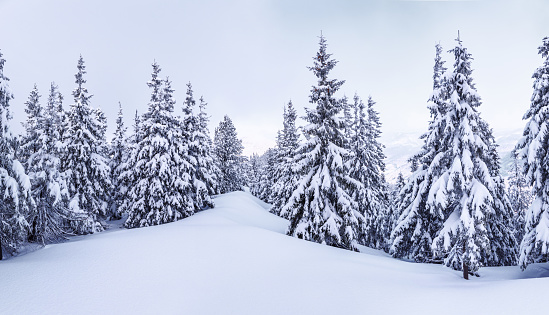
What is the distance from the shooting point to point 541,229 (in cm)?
1360

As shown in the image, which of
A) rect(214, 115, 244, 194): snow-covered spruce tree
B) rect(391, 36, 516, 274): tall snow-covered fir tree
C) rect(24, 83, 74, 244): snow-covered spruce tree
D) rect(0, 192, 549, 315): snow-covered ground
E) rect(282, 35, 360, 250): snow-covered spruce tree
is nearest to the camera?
Answer: rect(0, 192, 549, 315): snow-covered ground

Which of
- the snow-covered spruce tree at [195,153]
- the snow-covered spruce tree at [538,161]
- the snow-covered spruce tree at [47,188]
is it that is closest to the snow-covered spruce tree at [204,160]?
the snow-covered spruce tree at [195,153]

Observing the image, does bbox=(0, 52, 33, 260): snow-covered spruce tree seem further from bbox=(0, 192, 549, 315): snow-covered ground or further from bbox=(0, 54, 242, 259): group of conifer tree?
bbox=(0, 54, 242, 259): group of conifer tree

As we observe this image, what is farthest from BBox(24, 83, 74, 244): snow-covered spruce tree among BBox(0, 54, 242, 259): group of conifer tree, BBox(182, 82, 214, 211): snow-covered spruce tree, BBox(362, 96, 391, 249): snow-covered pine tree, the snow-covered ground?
BBox(362, 96, 391, 249): snow-covered pine tree

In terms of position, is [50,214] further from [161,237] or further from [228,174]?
[228,174]

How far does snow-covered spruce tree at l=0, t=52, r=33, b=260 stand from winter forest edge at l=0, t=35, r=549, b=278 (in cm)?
5

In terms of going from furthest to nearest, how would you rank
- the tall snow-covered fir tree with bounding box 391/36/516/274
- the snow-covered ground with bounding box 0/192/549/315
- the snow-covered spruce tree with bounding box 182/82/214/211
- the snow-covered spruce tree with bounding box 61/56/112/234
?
the snow-covered spruce tree with bounding box 182/82/214/211 → the snow-covered spruce tree with bounding box 61/56/112/234 → the tall snow-covered fir tree with bounding box 391/36/516/274 → the snow-covered ground with bounding box 0/192/549/315

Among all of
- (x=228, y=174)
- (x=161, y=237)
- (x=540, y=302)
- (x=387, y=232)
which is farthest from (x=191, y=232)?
(x=228, y=174)

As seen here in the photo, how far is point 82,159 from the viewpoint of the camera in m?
24.6

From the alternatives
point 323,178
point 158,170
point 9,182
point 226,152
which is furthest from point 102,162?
point 226,152

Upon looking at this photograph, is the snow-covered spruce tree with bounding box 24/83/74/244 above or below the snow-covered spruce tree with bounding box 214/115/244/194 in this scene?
below

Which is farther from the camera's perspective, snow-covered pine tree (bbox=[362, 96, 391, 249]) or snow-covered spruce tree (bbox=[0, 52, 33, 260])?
snow-covered pine tree (bbox=[362, 96, 391, 249])

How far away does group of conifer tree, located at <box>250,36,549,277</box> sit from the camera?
12.8 m

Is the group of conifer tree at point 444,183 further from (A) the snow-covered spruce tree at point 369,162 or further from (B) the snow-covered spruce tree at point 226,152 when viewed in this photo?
(B) the snow-covered spruce tree at point 226,152
